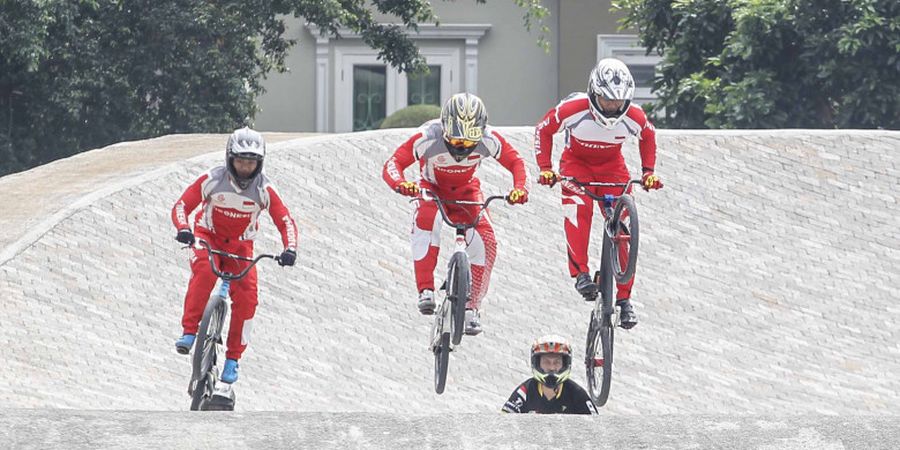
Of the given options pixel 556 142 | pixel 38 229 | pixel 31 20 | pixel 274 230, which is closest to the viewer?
pixel 38 229

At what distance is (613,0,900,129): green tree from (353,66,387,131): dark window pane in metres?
9.66

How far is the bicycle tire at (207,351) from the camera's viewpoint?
1513cm

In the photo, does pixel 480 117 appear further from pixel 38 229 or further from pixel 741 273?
pixel 741 273

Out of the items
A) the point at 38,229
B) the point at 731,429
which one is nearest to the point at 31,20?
the point at 38,229

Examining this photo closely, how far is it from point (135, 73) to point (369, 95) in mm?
9878

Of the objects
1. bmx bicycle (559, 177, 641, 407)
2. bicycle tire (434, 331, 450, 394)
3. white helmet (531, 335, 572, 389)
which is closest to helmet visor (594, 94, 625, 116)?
bmx bicycle (559, 177, 641, 407)

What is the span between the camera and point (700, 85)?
31359 mm

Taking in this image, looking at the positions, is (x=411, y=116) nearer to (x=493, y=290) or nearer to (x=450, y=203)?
(x=493, y=290)

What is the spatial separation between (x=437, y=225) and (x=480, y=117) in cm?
104

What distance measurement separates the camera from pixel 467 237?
631 inches

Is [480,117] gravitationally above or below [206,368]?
above

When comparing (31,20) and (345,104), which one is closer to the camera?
(31,20)

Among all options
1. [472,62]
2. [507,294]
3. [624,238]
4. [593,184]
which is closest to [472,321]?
[624,238]

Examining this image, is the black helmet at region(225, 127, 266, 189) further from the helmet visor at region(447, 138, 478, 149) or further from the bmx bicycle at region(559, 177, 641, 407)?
the bmx bicycle at region(559, 177, 641, 407)
